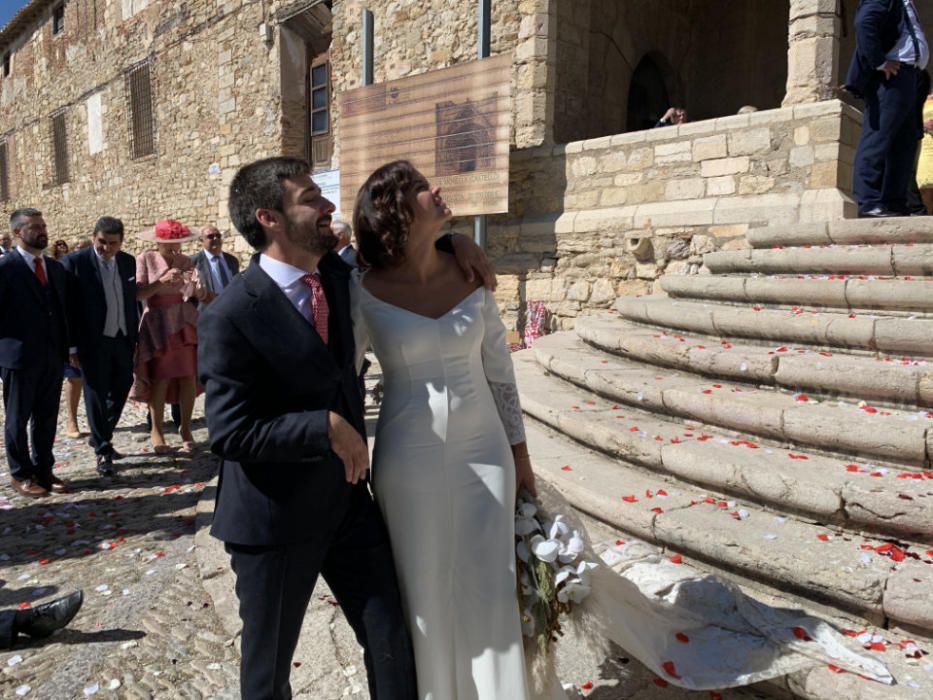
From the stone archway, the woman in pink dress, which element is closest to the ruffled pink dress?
the woman in pink dress

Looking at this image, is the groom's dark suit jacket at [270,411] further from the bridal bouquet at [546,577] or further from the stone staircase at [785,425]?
the stone staircase at [785,425]

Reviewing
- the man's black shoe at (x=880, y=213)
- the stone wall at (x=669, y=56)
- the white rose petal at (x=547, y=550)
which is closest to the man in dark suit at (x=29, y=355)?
the white rose petal at (x=547, y=550)

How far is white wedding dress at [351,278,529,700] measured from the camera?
1.90 meters

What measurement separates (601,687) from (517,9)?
8.26m

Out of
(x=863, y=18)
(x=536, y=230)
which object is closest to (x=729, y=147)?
(x=863, y=18)

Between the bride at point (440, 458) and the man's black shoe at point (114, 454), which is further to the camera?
the man's black shoe at point (114, 454)

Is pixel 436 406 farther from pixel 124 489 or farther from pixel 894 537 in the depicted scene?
pixel 124 489

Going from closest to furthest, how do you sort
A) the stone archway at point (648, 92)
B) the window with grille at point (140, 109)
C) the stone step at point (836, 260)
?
the stone step at point (836, 260), the stone archway at point (648, 92), the window with grille at point (140, 109)

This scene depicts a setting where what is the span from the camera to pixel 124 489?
496 cm

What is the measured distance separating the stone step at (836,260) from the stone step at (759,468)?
1.54 m

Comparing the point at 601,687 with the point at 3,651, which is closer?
the point at 601,687

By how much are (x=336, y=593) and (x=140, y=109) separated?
707 inches

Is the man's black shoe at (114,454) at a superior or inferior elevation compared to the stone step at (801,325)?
inferior

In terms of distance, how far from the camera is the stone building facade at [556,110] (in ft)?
22.0
